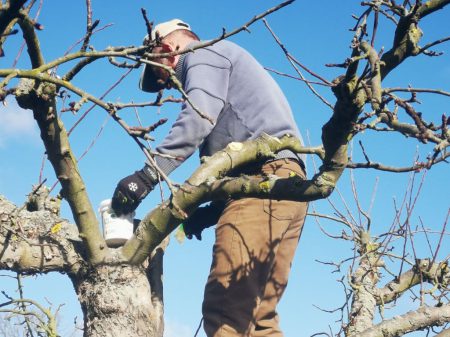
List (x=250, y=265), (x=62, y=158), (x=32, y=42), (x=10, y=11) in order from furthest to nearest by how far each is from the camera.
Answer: (x=250, y=265) → (x=62, y=158) → (x=32, y=42) → (x=10, y=11)

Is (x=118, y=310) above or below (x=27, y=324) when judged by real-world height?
below

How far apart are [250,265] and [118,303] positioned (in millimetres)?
648

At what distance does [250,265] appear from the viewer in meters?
3.09

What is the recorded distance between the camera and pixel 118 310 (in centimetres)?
309

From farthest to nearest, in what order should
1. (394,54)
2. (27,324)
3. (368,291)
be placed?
(368,291)
(27,324)
(394,54)

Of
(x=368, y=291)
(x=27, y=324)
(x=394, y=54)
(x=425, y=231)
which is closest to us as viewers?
(x=394, y=54)

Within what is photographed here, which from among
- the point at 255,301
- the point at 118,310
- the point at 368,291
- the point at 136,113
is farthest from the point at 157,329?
the point at 368,291

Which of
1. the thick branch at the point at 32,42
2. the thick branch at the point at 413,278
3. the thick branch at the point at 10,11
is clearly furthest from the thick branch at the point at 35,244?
the thick branch at the point at 413,278

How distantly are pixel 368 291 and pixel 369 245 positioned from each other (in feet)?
2.88

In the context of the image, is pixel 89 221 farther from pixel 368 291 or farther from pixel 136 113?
pixel 368 291

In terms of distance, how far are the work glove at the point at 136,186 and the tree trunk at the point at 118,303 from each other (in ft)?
1.07

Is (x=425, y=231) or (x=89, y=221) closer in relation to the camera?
(x=89, y=221)

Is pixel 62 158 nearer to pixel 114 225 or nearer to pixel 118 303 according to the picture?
pixel 114 225

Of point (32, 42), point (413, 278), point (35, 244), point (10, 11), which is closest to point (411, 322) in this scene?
point (413, 278)
